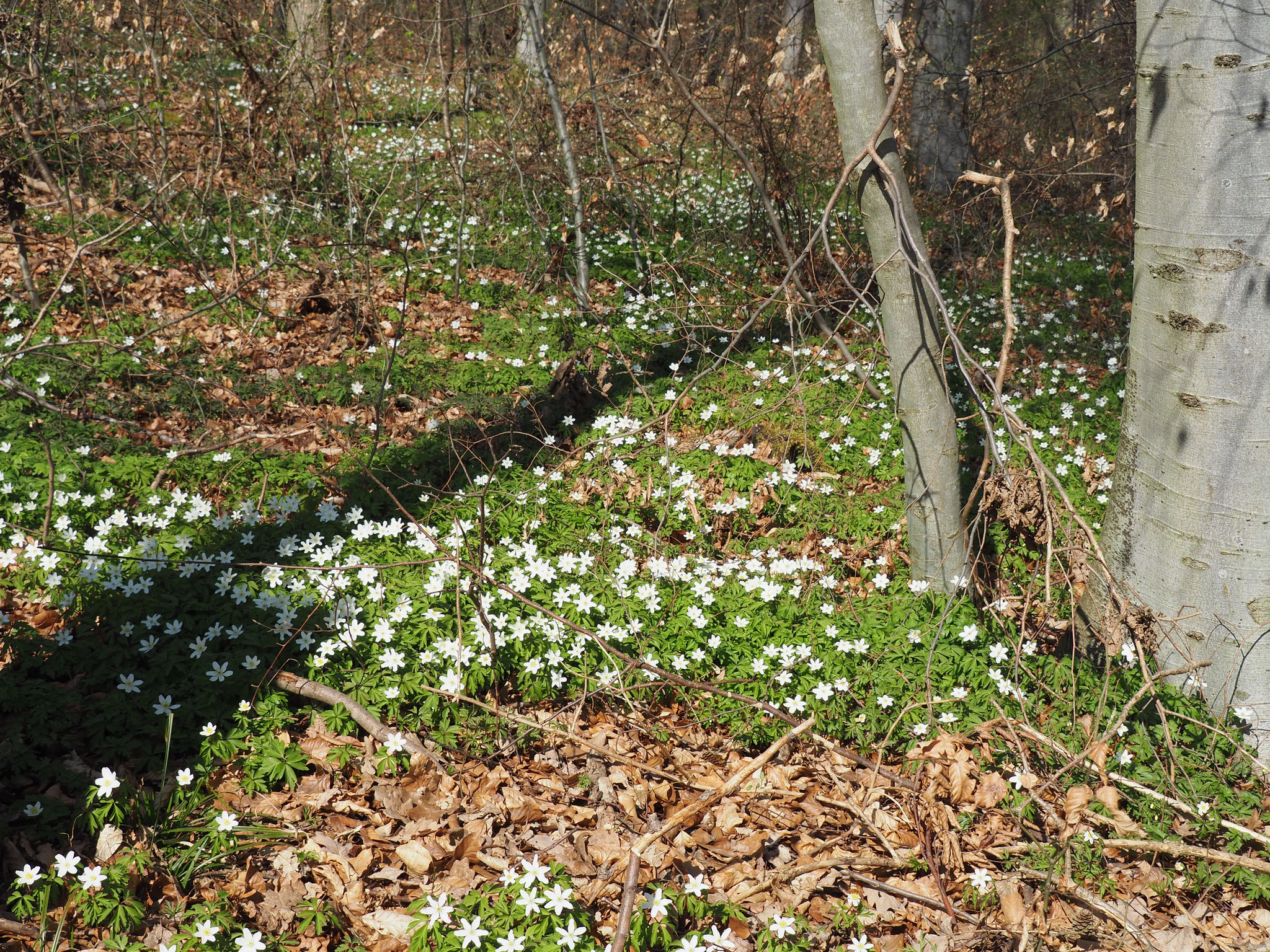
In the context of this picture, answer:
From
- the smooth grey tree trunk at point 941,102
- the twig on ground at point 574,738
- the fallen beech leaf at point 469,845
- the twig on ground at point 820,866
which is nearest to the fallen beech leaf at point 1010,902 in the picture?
the twig on ground at point 820,866

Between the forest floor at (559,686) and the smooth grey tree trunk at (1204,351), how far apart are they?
0.35 meters

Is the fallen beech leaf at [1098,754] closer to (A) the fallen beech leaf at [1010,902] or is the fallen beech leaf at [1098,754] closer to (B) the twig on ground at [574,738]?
(A) the fallen beech leaf at [1010,902]

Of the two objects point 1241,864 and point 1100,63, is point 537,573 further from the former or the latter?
point 1100,63

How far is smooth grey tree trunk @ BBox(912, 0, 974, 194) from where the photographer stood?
9945 millimetres

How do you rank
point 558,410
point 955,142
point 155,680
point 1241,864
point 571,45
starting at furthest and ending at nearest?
point 571,45
point 955,142
point 558,410
point 155,680
point 1241,864

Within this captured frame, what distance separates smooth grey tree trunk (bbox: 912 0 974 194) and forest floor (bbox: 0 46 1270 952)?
5040 millimetres

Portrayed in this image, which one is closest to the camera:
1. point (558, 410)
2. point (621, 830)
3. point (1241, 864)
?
point (1241, 864)

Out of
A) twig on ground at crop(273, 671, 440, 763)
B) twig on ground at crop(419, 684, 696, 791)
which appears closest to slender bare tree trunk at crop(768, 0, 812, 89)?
twig on ground at crop(419, 684, 696, 791)

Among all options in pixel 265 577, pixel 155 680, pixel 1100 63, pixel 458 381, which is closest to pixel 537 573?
pixel 265 577

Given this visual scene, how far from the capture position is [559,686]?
12.7ft

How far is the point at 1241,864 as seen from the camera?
9.90 feet

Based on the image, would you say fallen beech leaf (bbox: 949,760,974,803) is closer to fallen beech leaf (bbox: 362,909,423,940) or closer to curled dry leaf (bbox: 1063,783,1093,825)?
curled dry leaf (bbox: 1063,783,1093,825)

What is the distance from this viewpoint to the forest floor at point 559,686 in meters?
2.89

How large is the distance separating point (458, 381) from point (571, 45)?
8.36 m
